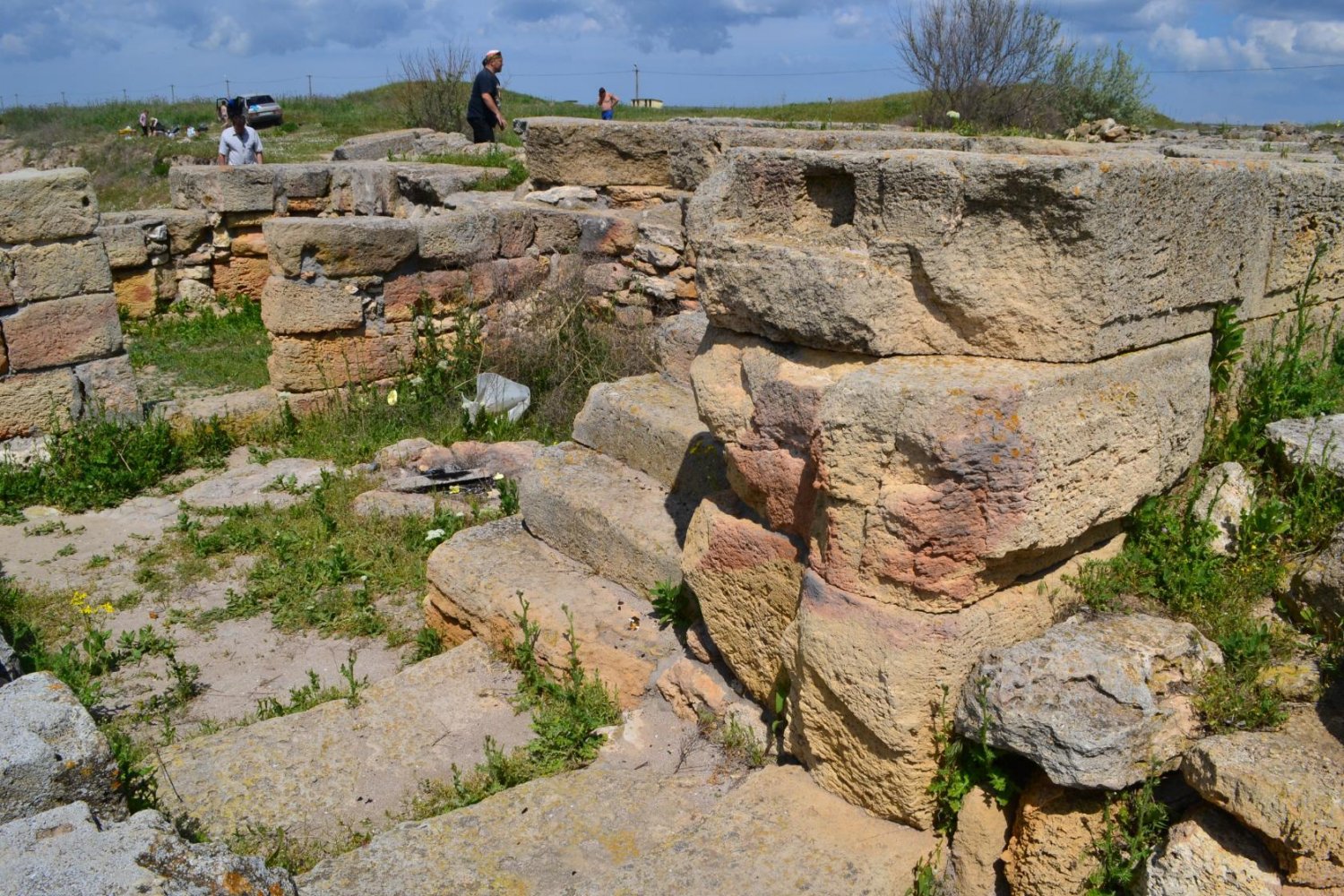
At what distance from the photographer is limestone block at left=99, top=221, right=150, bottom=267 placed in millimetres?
9477

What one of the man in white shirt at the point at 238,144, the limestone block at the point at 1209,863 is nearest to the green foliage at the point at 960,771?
the limestone block at the point at 1209,863

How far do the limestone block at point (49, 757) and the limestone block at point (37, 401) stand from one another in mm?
4428

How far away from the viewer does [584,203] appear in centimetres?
849

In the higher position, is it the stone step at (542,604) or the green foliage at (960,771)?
the green foliage at (960,771)

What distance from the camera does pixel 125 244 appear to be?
31.3ft

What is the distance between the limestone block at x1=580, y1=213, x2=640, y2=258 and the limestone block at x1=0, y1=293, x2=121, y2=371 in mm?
3322

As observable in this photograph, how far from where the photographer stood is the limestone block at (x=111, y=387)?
677 centimetres

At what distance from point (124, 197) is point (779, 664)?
1788 cm

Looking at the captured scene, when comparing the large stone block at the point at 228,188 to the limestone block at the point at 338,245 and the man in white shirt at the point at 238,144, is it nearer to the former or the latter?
the man in white shirt at the point at 238,144

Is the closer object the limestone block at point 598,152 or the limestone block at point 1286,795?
the limestone block at point 1286,795

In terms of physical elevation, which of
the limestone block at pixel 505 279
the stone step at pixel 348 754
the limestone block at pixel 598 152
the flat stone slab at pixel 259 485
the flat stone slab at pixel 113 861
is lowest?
the stone step at pixel 348 754

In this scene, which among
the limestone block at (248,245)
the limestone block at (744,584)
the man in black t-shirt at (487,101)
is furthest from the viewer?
the man in black t-shirt at (487,101)

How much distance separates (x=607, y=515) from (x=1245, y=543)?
2.29 m

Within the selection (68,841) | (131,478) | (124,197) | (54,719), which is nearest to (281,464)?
(131,478)
